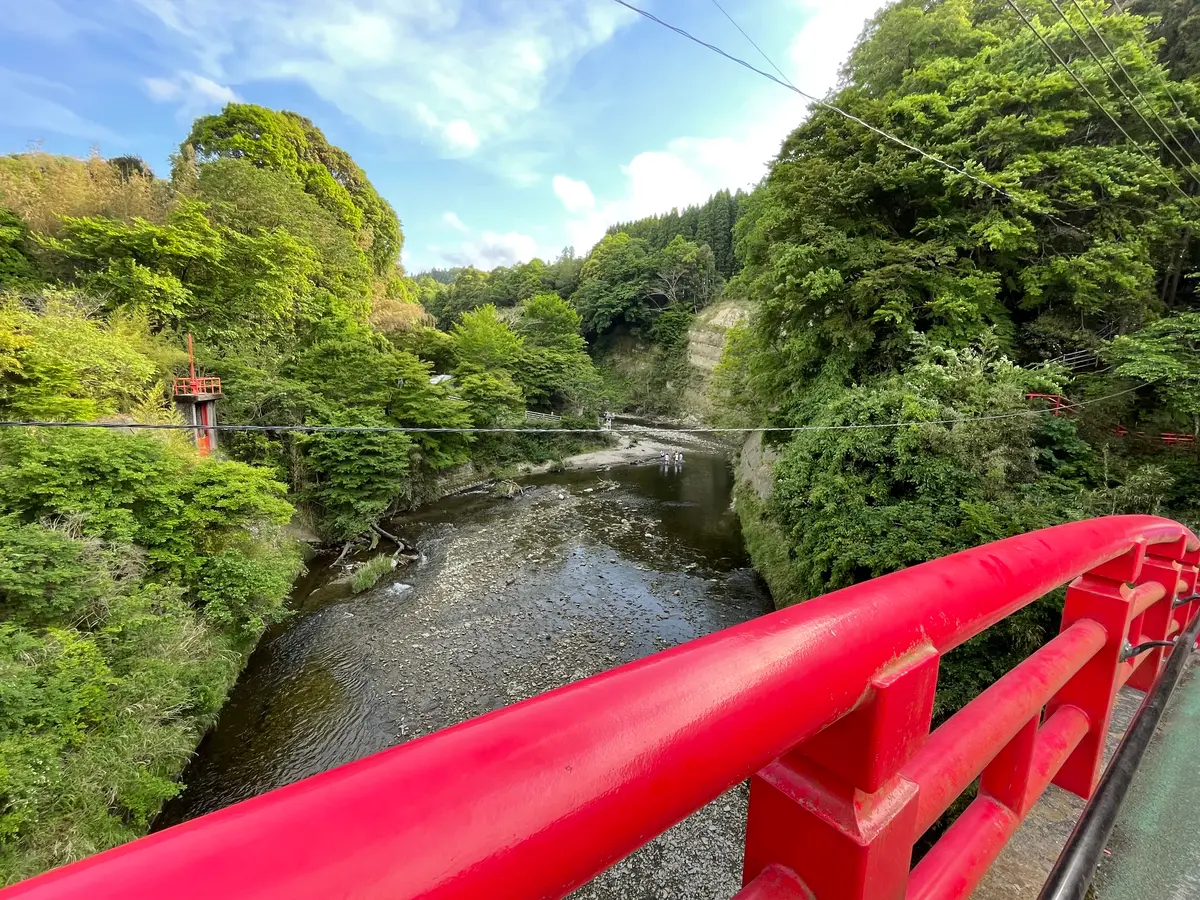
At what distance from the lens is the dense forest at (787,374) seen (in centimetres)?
499

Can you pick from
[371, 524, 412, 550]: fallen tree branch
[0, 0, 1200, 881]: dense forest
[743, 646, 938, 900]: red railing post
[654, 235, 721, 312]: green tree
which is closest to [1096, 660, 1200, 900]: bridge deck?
[743, 646, 938, 900]: red railing post

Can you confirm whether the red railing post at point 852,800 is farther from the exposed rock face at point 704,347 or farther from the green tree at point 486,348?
the exposed rock face at point 704,347

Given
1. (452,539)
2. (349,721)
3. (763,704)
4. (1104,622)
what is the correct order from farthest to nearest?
(452,539) → (349,721) → (1104,622) → (763,704)

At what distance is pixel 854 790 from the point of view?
0.62 metres

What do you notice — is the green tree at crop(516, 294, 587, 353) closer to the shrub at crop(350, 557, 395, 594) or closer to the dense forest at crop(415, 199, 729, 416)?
the dense forest at crop(415, 199, 729, 416)

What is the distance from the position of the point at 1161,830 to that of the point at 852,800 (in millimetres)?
1795

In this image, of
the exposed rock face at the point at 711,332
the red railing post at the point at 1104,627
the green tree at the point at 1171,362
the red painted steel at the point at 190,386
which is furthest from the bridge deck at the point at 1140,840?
the exposed rock face at the point at 711,332

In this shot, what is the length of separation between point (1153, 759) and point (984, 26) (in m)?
15.0

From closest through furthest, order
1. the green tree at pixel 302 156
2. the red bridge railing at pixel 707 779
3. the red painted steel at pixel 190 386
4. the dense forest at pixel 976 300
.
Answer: the red bridge railing at pixel 707 779 < the dense forest at pixel 976 300 < the red painted steel at pixel 190 386 < the green tree at pixel 302 156

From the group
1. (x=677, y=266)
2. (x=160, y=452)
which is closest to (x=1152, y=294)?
(x=160, y=452)

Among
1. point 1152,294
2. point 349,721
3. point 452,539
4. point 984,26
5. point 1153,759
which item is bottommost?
point 349,721

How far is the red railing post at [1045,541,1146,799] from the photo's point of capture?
1360 mm

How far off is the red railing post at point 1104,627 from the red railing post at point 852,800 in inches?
42.9

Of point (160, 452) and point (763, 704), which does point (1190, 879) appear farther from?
point (160, 452)
